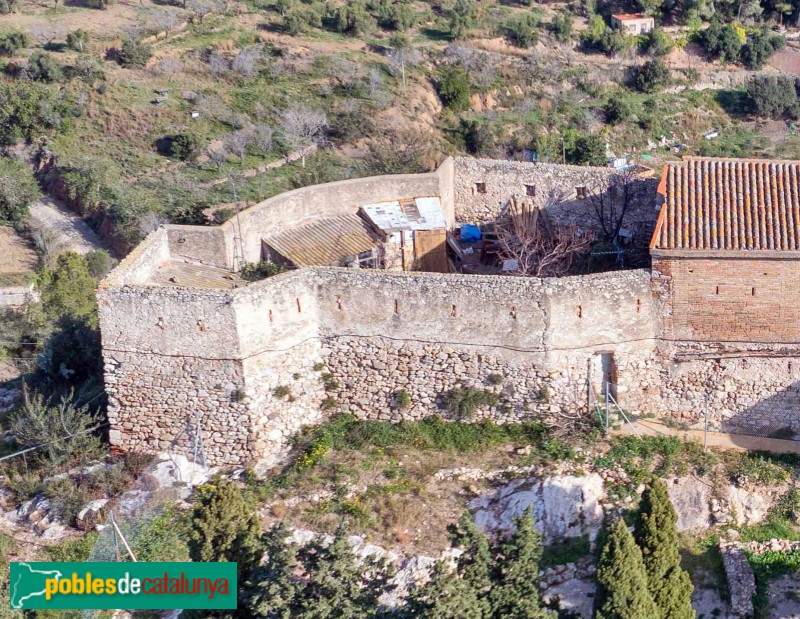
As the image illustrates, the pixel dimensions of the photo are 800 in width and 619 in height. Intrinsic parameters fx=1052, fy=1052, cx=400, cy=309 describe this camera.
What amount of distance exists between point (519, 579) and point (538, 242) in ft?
30.1

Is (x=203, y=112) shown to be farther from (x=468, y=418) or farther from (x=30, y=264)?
(x=468, y=418)

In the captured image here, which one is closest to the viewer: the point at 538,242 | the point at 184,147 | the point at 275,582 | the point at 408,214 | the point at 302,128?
the point at 275,582

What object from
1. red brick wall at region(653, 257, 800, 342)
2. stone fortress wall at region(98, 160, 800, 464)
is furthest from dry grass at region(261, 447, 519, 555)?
red brick wall at region(653, 257, 800, 342)

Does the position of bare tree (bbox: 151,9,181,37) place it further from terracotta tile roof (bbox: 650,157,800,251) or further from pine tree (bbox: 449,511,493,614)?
pine tree (bbox: 449,511,493,614)

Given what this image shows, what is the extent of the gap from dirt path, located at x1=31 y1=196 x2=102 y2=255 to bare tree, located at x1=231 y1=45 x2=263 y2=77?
10.2 meters

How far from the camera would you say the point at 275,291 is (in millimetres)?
17562

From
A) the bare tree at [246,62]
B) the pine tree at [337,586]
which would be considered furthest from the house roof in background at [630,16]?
the pine tree at [337,586]

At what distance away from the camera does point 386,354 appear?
60.0ft

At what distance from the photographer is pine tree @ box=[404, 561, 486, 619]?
13023mm

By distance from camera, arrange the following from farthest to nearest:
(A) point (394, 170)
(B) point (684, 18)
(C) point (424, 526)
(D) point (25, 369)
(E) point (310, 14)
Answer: (B) point (684, 18) → (E) point (310, 14) → (A) point (394, 170) → (D) point (25, 369) → (C) point (424, 526)

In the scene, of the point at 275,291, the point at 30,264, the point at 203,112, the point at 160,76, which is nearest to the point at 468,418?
the point at 275,291

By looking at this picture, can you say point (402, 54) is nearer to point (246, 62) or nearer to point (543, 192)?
point (246, 62)

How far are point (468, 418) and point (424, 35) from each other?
31495 mm

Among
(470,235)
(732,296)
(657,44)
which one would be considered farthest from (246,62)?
(732,296)
